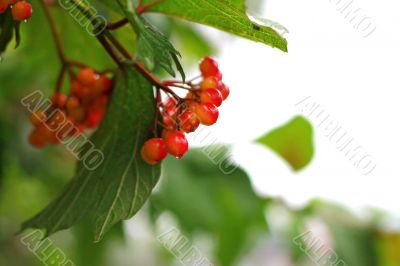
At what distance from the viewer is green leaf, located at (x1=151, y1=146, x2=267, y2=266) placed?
149 centimetres

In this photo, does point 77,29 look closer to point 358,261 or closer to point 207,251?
point 358,261

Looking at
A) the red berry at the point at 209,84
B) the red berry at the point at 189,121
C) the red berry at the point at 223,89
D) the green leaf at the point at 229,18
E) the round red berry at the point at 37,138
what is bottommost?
the round red berry at the point at 37,138

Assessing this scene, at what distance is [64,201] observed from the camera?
32.1 inches

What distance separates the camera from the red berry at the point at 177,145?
0.73 meters

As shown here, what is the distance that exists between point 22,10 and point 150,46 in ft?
0.58

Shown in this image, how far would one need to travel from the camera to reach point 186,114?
2.42 feet

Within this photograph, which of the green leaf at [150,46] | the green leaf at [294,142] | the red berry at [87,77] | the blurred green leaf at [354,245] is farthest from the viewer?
the blurred green leaf at [354,245]

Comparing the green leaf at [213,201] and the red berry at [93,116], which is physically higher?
the red berry at [93,116]

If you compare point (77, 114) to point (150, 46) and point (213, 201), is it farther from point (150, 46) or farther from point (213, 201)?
point (213, 201)

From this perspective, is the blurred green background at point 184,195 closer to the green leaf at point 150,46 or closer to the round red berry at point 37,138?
the round red berry at point 37,138

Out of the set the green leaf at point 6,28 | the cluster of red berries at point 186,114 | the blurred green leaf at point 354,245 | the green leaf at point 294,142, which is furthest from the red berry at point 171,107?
the blurred green leaf at point 354,245

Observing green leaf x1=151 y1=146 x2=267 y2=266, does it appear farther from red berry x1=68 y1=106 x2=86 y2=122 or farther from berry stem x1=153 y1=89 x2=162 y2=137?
berry stem x1=153 y1=89 x2=162 y2=137

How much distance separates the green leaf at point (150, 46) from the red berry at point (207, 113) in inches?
2.2

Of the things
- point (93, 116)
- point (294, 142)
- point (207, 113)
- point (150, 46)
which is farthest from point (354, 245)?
point (150, 46)
